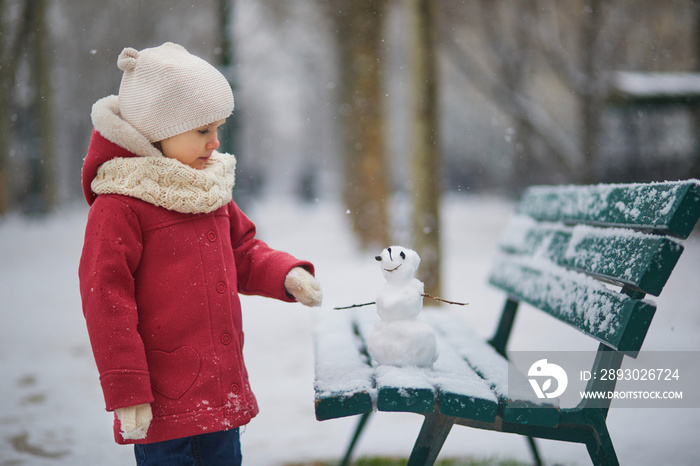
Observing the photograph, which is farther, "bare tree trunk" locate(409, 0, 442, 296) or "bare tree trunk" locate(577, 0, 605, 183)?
"bare tree trunk" locate(577, 0, 605, 183)

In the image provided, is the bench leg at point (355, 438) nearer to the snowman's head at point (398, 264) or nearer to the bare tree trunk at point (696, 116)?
the snowman's head at point (398, 264)

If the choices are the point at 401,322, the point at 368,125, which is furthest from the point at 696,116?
the point at 401,322

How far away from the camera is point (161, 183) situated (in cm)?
183

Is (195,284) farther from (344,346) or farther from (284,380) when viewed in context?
(284,380)

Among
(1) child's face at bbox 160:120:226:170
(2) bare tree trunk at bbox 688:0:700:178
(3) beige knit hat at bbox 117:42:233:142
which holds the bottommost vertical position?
(2) bare tree trunk at bbox 688:0:700:178

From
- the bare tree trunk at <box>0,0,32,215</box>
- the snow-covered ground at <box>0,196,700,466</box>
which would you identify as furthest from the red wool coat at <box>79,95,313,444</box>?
the bare tree trunk at <box>0,0,32,215</box>

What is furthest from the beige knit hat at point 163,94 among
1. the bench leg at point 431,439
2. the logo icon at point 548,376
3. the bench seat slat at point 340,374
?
the logo icon at point 548,376

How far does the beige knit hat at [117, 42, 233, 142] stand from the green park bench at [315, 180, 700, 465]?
897mm

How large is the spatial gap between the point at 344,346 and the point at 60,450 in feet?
4.99

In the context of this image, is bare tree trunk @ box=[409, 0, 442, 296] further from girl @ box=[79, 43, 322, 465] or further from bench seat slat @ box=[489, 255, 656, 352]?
girl @ box=[79, 43, 322, 465]

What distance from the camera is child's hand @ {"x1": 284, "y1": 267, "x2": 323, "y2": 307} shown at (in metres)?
2.04

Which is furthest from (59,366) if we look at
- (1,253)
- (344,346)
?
(1,253)

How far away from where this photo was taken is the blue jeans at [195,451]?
181 cm

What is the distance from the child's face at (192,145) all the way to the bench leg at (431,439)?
1.06 meters
